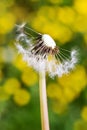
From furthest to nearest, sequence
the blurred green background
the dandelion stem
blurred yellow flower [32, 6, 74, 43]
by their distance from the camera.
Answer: blurred yellow flower [32, 6, 74, 43], the blurred green background, the dandelion stem

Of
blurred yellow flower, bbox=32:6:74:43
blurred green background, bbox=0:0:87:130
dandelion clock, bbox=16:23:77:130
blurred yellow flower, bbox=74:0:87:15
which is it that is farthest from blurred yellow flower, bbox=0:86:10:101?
dandelion clock, bbox=16:23:77:130

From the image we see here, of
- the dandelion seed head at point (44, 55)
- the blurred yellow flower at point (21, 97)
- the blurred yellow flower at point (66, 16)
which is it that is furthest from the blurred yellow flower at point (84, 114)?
the dandelion seed head at point (44, 55)

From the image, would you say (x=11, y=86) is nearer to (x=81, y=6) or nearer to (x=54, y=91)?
(x=54, y=91)

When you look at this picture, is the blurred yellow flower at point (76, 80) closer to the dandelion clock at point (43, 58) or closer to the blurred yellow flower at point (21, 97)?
the blurred yellow flower at point (21, 97)

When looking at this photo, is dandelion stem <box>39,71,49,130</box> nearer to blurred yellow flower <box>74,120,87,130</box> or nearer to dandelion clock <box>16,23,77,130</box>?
dandelion clock <box>16,23,77,130</box>

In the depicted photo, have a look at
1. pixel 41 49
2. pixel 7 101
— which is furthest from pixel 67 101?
pixel 41 49

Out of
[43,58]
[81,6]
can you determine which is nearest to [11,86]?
[81,6]
